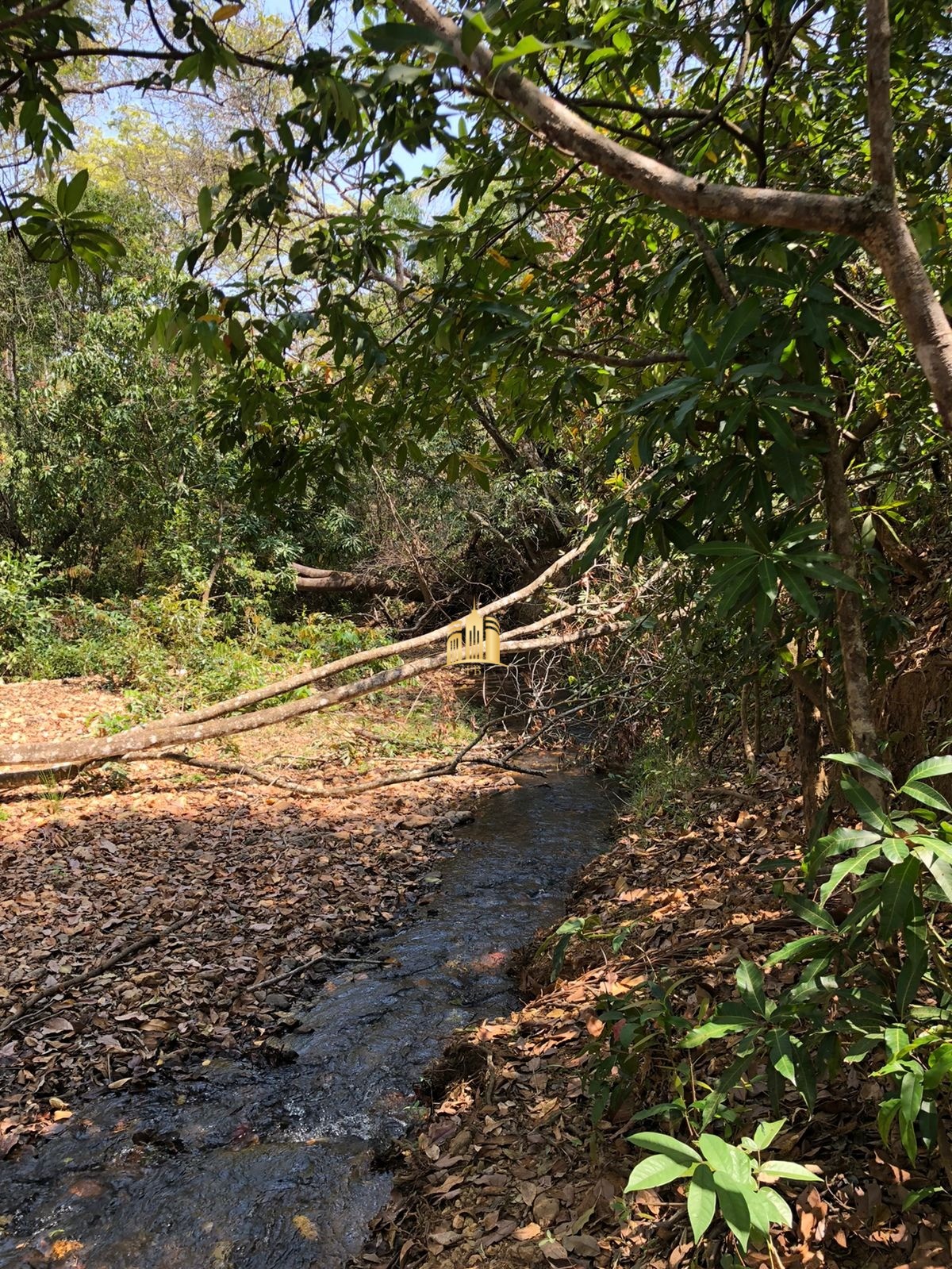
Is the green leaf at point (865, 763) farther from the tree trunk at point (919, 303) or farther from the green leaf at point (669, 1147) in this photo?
the green leaf at point (669, 1147)

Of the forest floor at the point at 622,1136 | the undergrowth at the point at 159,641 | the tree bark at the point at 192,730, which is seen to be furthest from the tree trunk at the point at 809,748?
the undergrowth at the point at 159,641

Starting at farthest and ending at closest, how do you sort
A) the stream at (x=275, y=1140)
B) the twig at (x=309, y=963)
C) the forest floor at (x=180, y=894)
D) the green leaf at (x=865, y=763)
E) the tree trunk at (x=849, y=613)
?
the twig at (x=309, y=963) → the forest floor at (x=180, y=894) → the stream at (x=275, y=1140) → the tree trunk at (x=849, y=613) → the green leaf at (x=865, y=763)

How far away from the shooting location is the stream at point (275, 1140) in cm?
268

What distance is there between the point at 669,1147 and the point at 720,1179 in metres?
0.10

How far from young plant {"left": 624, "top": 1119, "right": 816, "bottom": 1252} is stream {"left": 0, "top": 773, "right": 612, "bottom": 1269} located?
1.73m

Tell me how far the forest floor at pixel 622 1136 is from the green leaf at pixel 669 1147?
38cm

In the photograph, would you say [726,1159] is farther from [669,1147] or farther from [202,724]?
[202,724]

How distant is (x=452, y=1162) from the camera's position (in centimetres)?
277

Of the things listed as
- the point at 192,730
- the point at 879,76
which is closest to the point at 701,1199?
the point at 879,76

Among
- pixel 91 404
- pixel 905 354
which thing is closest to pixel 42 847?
pixel 905 354

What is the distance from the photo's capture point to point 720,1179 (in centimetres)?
139

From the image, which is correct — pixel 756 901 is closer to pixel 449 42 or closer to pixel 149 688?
pixel 449 42

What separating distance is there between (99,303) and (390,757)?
11.4 m

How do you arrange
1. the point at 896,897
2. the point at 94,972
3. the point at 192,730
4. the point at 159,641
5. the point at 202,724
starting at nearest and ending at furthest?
the point at 896,897 → the point at 94,972 → the point at 192,730 → the point at 202,724 → the point at 159,641
